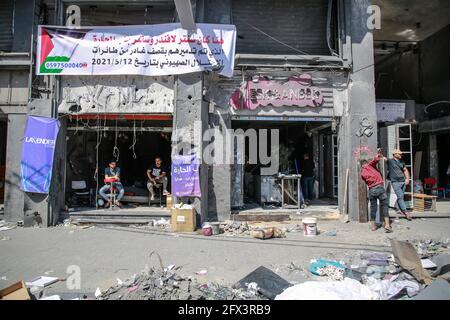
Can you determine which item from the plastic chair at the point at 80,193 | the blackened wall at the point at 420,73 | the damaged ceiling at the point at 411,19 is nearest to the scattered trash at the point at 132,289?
the plastic chair at the point at 80,193

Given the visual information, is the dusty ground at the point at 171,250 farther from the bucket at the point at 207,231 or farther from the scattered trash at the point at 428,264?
the scattered trash at the point at 428,264

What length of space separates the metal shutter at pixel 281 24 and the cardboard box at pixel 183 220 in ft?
17.3

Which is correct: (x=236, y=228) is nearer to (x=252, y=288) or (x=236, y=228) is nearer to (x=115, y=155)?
(x=252, y=288)

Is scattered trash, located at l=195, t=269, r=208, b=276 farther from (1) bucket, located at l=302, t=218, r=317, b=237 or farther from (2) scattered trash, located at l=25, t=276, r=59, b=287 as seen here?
(1) bucket, located at l=302, t=218, r=317, b=237

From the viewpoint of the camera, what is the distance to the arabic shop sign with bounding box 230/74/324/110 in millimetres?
9008

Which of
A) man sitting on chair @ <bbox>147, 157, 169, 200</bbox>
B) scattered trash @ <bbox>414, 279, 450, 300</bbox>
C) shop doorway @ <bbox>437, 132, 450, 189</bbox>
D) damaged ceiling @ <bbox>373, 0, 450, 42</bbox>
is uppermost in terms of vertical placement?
damaged ceiling @ <bbox>373, 0, 450, 42</bbox>

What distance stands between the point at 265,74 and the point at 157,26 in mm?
3415

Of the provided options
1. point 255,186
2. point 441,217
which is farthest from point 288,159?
point 441,217

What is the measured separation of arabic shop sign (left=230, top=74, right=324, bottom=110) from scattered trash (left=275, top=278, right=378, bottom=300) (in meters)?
6.22

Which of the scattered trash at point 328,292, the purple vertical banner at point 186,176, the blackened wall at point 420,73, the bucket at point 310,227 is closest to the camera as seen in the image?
the scattered trash at point 328,292

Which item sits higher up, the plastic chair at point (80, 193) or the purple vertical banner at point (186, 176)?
the purple vertical banner at point (186, 176)

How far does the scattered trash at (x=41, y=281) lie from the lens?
4371 millimetres

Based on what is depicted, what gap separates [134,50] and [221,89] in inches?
107

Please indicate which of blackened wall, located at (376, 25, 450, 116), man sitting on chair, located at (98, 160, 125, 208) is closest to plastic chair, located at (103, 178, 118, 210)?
man sitting on chair, located at (98, 160, 125, 208)
